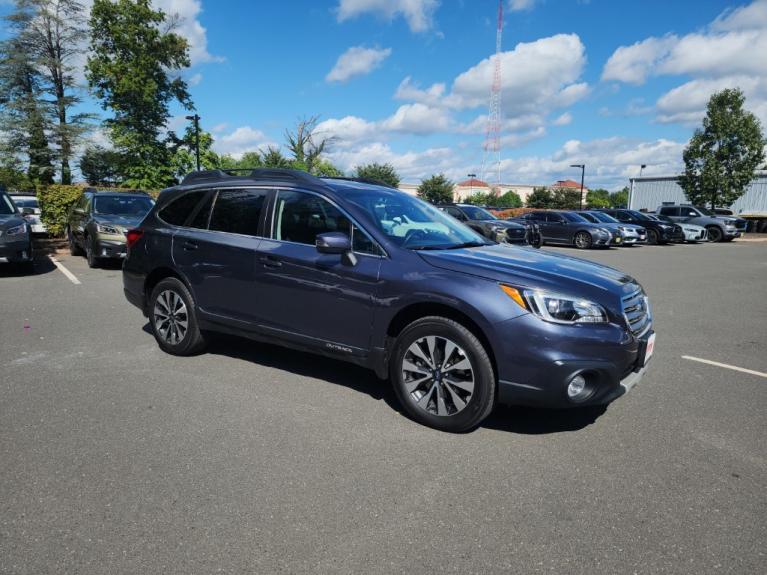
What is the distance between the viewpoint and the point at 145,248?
5.41 m

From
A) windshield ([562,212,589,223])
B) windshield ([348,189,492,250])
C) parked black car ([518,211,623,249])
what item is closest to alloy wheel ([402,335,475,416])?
windshield ([348,189,492,250])

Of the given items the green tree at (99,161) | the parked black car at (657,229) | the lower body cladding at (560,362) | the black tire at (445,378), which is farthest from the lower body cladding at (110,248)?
the green tree at (99,161)

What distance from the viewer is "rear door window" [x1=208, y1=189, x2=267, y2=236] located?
4645 millimetres

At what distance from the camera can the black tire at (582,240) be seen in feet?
72.0

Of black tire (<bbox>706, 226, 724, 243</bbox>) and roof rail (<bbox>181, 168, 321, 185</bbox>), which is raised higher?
roof rail (<bbox>181, 168, 321, 185</bbox>)

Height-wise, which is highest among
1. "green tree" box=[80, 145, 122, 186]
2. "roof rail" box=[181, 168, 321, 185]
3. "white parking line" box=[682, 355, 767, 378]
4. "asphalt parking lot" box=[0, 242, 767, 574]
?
"green tree" box=[80, 145, 122, 186]

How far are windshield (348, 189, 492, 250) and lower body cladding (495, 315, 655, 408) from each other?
1080mm

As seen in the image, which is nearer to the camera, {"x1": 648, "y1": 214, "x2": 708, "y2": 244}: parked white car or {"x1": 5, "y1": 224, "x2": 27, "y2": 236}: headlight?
{"x1": 5, "y1": 224, "x2": 27, "y2": 236}: headlight

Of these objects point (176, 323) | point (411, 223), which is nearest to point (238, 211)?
point (176, 323)

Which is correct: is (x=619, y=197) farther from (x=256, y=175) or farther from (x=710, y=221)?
(x=256, y=175)

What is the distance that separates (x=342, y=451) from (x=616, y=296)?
2016 millimetres

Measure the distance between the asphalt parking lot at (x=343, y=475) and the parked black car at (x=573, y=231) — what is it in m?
17.6

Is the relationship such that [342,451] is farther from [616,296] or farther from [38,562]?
[616,296]

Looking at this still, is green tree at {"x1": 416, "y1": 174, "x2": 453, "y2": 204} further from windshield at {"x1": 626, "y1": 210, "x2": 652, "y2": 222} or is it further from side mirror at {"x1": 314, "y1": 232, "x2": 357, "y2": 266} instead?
side mirror at {"x1": 314, "y1": 232, "x2": 357, "y2": 266}
